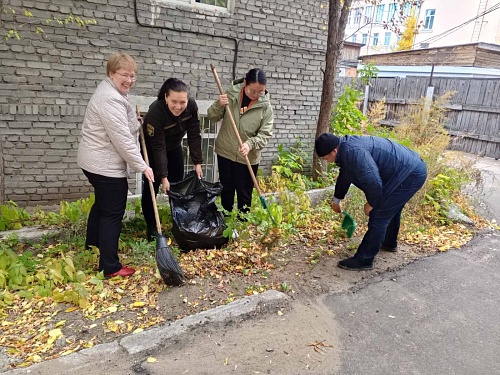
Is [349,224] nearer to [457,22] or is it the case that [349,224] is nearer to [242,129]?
[242,129]

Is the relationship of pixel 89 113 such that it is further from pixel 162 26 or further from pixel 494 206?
pixel 494 206

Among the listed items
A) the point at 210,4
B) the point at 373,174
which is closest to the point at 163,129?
the point at 373,174

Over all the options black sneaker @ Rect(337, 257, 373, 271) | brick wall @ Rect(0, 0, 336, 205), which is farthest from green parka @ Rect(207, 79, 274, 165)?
brick wall @ Rect(0, 0, 336, 205)

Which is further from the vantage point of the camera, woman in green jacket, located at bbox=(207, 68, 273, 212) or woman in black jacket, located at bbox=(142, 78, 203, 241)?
woman in green jacket, located at bbox=(207, 68, 273, 212)

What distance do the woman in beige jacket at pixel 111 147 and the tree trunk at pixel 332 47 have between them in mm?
3671

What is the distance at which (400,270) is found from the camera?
4.07 meters

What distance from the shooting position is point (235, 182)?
166 inches

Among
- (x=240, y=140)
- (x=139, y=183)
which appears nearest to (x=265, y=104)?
(x=240, y=140)

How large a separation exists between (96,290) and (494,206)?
6640mm

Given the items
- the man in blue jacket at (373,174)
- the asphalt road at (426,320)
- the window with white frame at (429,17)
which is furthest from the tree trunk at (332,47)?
the window with white frame at (429,17)

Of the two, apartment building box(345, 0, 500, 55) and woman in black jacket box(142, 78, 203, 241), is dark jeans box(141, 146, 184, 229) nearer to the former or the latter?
woman in black jacket box(142, 78, 203, 241)

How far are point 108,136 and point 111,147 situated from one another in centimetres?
9

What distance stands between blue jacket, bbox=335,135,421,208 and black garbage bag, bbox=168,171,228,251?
1.31 meters

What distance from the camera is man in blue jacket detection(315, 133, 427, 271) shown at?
3.43 m
